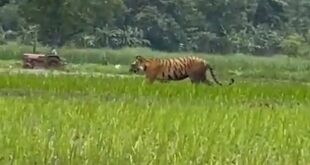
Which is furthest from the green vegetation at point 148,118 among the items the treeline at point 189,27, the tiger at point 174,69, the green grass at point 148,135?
the treeline at point 189,27

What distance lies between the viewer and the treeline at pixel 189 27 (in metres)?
40.5

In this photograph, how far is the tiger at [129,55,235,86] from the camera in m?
17.4

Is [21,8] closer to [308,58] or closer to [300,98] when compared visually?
[308,58]

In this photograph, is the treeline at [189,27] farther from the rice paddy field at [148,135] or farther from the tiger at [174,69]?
the rice paddy field at [148,135]

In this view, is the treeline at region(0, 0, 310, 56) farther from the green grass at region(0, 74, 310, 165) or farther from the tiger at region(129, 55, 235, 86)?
the green grass at region(0, 74, 310, 165)

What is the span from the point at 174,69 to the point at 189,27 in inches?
1132

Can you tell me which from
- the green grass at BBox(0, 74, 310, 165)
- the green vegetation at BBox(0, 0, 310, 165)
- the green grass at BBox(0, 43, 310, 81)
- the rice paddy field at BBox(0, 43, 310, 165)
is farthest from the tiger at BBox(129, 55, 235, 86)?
the green grass at BBox(0, 43, 310, 81)

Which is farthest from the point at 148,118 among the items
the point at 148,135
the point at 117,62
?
the point at 117,62

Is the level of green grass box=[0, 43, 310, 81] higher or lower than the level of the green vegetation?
lower

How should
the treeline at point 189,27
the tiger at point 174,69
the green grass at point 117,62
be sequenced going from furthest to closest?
the treeline at point 189,27
the green grass at point 117,62
the tiger at point 174,69

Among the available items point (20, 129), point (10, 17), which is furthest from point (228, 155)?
point (10, 17)

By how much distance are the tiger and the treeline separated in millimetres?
20275

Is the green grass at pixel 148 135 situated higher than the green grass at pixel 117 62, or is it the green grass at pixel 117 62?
the green grass at pixel 148 135

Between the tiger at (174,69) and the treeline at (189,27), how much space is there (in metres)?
20.3
